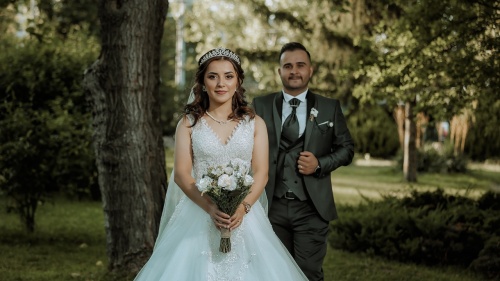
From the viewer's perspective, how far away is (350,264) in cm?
955

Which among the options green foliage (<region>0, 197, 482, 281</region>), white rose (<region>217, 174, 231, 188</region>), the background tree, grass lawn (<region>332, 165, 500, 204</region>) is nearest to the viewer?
white rose (<region>217, 174, 231, 188</region>)

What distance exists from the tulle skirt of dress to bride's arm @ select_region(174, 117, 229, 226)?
130mm

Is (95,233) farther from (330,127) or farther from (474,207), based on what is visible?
(330,127)

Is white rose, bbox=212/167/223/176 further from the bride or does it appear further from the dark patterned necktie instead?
the dark patterned necktie

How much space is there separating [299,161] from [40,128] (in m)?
5.83

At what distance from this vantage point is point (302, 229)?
5.90 meters

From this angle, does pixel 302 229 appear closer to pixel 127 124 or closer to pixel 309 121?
pixel 309 121

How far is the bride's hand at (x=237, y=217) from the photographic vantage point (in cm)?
479

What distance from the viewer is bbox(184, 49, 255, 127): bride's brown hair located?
16.8ft

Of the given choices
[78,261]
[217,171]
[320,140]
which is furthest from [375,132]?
[217,171]

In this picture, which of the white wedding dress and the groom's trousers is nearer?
the white wedding dress

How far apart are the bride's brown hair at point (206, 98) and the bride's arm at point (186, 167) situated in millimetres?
93

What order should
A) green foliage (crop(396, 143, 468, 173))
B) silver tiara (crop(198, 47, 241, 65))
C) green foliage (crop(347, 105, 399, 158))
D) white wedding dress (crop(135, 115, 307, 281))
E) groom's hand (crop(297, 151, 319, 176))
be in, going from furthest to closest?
green foliage (crop(347, 105, 399, 158)), green foliage (crop(396, 143, 468, 173)), groom's hand (crop(297, 151, 319, 176)), silver tiara (crop(198, 47, 241, 65)), white wedding dress (crop(135, 115, 307, 281))

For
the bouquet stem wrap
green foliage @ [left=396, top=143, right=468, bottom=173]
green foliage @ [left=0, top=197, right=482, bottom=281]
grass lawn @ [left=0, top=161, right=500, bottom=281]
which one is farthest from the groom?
green foliage @ [left=396, top=143, right=468, bottom=173]
